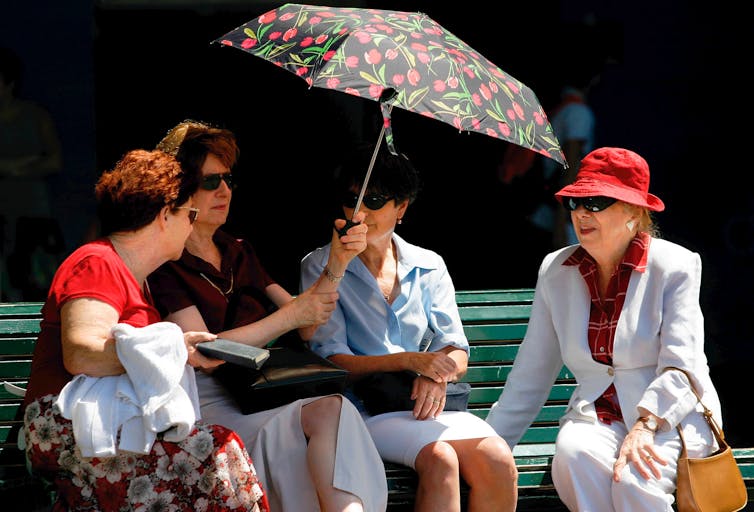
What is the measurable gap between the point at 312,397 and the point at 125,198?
0.79 m

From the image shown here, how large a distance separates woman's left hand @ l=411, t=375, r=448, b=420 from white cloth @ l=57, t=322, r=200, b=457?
81 centimetres

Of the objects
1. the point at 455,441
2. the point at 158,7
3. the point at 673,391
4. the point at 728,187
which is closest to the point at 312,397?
the point at 455,441

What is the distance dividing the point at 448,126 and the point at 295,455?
3.23 meters

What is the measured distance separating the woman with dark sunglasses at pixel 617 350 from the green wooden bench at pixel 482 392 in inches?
8.2

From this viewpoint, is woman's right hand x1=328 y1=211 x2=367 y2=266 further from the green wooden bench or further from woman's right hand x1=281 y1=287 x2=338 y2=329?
the green wooden bench

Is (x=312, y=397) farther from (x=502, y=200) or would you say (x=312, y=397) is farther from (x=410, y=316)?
(x=502, y=200)

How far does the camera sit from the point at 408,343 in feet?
13.2

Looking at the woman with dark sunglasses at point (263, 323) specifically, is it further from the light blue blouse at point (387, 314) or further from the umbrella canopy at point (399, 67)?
the umbrella canopy at point (399, 67)

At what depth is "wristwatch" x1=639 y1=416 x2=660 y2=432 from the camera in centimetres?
364

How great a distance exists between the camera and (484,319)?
447 centimetres

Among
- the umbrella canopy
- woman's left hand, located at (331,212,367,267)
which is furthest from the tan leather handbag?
woman's left hand, located at (331,212,367,267)

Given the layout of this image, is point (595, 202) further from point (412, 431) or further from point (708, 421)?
point (412, 431)

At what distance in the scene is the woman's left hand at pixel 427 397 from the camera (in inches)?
148

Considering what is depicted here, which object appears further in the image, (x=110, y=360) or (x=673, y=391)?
(x=673, y=391)
